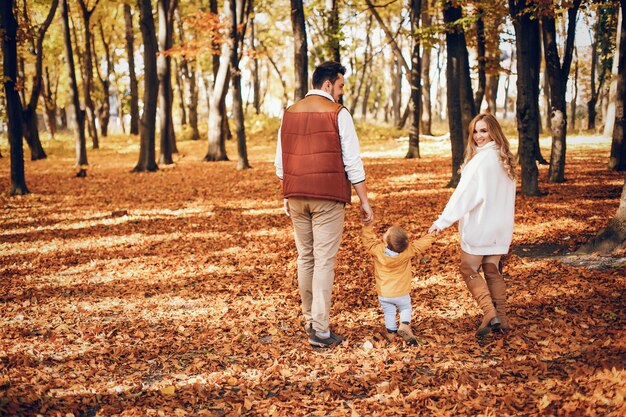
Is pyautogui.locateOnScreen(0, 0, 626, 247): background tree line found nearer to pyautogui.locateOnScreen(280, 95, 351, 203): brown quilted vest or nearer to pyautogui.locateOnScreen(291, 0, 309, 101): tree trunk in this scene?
pyautogui.locateOnScreen(291, 0, 309, 101): tree trunk

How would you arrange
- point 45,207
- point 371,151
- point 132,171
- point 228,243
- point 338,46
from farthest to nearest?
point 371,151
point 132,171
point 338,46
point 45,207
point 228,243

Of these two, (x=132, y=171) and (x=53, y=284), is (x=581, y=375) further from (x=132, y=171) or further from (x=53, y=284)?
(x=132, y=171)

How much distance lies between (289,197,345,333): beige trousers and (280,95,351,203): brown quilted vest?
120mm

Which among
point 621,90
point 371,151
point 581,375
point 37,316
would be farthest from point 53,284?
point 371,151

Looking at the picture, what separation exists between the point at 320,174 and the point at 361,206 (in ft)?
1.46

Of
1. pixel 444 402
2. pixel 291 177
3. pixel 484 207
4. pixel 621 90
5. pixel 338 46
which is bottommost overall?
pixel 444 402

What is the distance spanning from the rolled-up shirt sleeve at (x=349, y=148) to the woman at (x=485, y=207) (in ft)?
2.59

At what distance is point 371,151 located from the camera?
86.4 ft

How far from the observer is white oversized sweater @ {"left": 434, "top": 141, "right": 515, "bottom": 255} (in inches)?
186

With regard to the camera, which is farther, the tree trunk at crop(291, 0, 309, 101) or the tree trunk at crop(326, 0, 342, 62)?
the tree trunk at crop(326, 0, 342, 62)

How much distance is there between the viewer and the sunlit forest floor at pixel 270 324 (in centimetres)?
397

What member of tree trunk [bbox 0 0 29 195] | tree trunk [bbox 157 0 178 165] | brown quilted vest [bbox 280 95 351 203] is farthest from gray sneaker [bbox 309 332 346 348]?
tree trunk [bbox 157 0 178 165]

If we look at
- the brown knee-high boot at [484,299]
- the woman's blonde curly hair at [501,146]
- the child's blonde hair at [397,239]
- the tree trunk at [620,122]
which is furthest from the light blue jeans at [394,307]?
the tree trunk at [620,122]

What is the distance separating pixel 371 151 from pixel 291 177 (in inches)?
865
